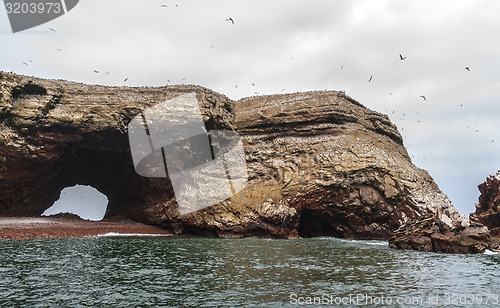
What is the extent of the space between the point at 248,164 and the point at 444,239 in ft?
82.4

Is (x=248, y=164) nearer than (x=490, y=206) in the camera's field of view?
Yes

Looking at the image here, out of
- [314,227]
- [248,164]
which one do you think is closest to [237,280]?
[248,164]

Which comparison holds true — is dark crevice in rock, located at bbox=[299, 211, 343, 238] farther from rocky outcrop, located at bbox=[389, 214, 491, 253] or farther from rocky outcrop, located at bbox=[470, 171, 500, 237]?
rocky outcrop, located at bbox=[470, 171, 500, 237]

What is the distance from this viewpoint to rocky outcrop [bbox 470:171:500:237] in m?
47.8

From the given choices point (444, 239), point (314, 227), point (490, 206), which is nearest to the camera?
Answer: point (444, 239)

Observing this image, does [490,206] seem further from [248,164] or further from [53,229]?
[53,229]

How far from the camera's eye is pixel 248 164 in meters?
44.3

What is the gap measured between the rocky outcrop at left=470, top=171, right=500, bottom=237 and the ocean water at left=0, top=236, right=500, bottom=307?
35.3 m

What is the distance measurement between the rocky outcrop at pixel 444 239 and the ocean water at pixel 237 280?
16.3 ft

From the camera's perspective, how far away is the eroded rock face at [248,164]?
3750 centimetres

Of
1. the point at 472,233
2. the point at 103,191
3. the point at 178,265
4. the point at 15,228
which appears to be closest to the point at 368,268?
the point at 178,265

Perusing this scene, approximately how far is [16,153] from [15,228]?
34.0ft

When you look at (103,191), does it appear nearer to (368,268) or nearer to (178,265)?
(178,265)

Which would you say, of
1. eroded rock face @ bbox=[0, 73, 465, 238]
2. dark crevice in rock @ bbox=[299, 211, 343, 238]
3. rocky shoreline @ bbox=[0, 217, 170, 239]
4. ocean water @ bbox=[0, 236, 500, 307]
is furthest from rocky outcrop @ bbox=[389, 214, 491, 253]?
rocky shoreline @ bbox=[0, 217, 170, 239]
